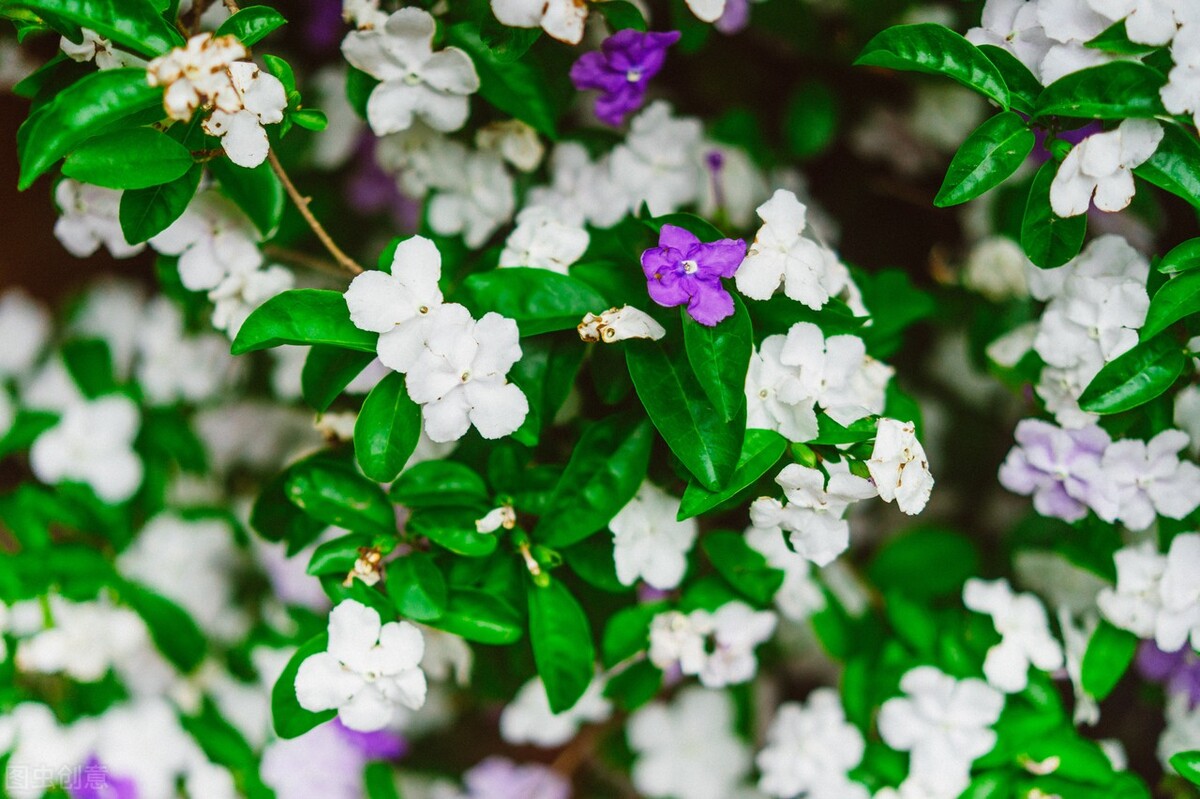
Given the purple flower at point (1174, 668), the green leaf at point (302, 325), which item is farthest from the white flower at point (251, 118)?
the purple flower at point (1174, 668)

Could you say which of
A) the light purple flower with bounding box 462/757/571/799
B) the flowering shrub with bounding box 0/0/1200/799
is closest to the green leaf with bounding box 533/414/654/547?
the flowering shrub with bounding box 0/0/1200/799

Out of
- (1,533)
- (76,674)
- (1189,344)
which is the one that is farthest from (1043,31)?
(1,533)

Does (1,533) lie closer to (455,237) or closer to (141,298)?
(141,298)

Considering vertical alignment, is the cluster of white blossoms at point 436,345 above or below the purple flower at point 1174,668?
above

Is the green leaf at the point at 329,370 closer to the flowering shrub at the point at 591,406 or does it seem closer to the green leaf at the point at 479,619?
the flowering shrub at the point at 591,406

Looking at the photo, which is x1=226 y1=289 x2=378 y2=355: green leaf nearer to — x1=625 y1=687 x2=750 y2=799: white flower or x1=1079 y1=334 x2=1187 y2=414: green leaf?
x1=1079 y1=334 x2=1187 y2=414: green leaf

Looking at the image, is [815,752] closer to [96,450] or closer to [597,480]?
[597,480]
